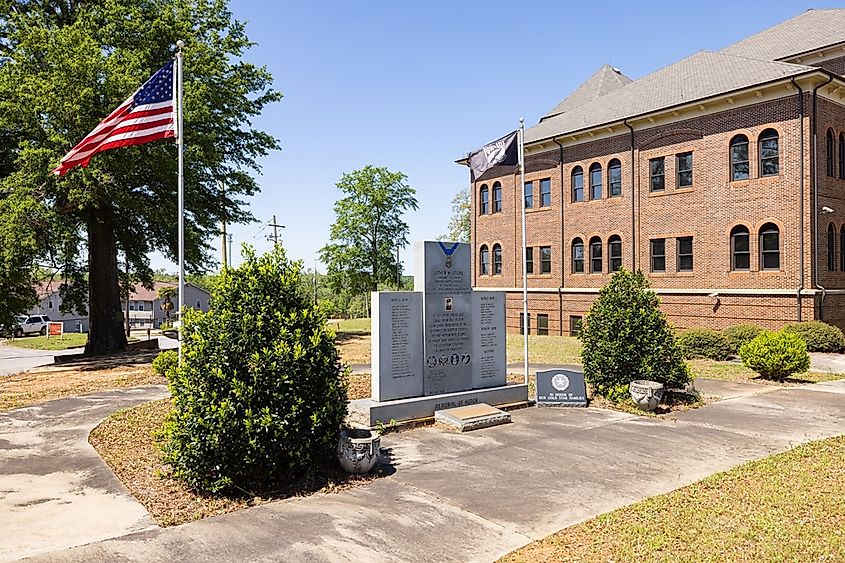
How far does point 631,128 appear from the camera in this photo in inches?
1133

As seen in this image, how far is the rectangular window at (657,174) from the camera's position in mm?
27891

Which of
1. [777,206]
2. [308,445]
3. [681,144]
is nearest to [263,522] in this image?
[308,445]

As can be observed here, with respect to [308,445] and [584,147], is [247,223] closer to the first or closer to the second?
[584,147]

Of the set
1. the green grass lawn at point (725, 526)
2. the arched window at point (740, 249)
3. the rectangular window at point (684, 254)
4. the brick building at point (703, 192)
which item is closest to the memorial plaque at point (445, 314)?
the green grass lawn at point (725, 526)

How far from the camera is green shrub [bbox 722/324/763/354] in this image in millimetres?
21625

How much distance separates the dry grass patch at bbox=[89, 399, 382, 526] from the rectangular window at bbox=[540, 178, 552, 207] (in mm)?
27224

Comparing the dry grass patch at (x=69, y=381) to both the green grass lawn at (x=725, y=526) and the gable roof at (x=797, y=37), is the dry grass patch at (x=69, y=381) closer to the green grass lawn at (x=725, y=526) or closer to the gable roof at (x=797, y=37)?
the green grass lawn at (x=725, y=526)

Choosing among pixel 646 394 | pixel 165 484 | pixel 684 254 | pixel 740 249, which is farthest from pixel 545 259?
pixel 165 484

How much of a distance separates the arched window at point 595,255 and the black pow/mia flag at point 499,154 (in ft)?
60.5

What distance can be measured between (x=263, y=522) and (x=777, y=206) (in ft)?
78.9

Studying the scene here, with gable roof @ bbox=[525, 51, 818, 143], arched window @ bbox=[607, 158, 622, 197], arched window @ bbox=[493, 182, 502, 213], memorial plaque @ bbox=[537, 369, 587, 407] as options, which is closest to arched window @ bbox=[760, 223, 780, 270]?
gable roof @ bbox=[525, 51, 818, 143]

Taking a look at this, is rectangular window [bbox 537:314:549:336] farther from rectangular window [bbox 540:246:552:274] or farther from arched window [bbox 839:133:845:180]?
arched window [bbox 839:133:845:180]

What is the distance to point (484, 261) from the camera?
123 ft

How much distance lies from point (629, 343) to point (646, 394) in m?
1.30
